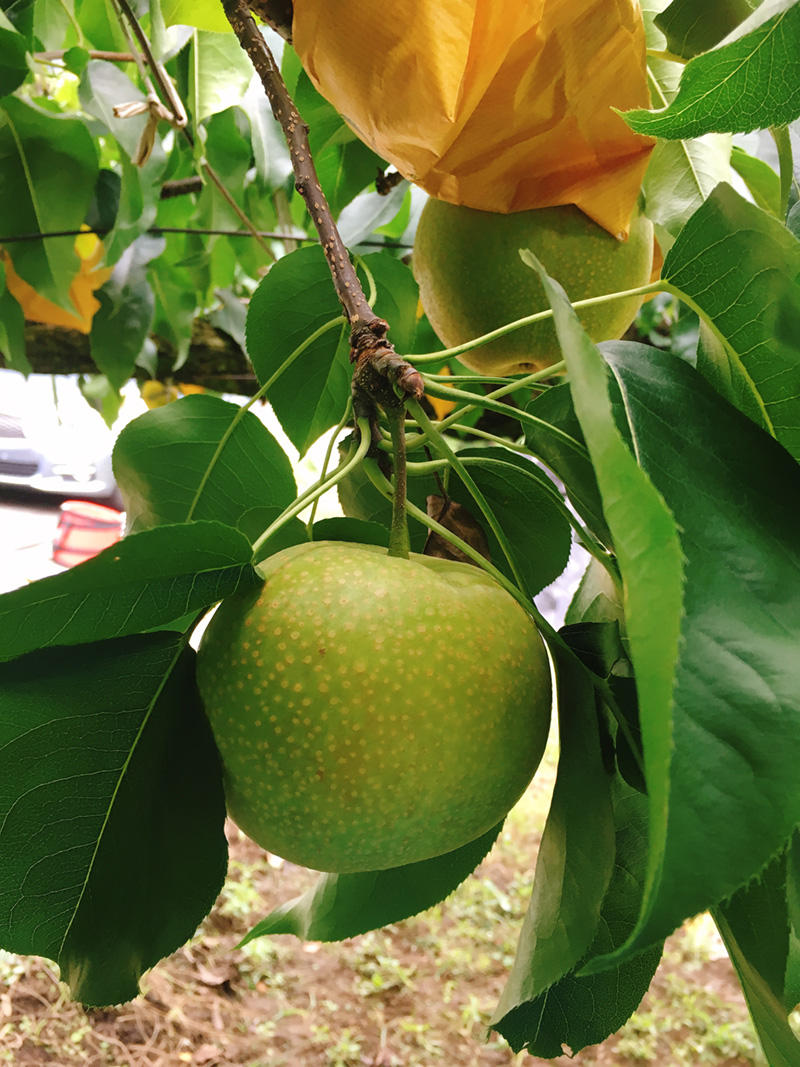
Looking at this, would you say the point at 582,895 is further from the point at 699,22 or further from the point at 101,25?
the point at 101,25

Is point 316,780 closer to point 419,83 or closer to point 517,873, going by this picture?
point 419,83

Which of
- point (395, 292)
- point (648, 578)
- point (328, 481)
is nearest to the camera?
point (648, 578)

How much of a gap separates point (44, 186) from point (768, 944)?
2.87 ft

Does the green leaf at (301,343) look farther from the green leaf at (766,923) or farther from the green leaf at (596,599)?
the green leaf at (766,923)

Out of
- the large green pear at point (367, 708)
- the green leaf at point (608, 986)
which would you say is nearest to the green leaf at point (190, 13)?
the large green pear at point (367, 708)

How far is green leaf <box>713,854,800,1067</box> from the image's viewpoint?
380mm

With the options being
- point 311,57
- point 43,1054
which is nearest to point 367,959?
point 43,1054

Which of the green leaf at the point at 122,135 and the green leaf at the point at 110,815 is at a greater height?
the green leaf at the point at 122,135

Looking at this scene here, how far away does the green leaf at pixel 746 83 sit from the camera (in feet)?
1.04

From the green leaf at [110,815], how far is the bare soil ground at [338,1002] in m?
1.19

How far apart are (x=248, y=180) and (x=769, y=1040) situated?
1185 mm

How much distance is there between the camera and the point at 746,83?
33cm

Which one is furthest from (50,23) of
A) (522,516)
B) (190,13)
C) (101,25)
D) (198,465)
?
(522,516)

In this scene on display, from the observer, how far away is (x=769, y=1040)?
391 millimetres
